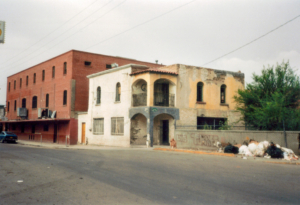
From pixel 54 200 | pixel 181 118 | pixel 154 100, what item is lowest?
pixel 54 200

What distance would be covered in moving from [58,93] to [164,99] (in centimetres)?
1623

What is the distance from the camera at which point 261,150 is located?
17125 mm

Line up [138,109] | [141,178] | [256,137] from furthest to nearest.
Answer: [138,109] → [256,137] → [141,178]

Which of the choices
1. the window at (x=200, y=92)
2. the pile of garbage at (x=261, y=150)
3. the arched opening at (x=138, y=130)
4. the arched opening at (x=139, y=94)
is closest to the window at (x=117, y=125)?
the arched opening at (x=138, y=130)

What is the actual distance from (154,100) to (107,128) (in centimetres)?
646

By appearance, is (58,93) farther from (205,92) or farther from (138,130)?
(205,92)

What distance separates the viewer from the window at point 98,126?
3034 centimetres

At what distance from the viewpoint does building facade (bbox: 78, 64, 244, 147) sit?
84.2ft

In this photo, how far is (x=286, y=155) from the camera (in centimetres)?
1606

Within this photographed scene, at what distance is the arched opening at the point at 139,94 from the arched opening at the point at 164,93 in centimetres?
121

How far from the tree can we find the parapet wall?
265 centimetres

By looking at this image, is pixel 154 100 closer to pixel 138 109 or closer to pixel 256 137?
pixel 138 109

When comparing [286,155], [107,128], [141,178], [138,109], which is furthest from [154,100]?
[141,178]

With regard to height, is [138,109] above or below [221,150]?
above
